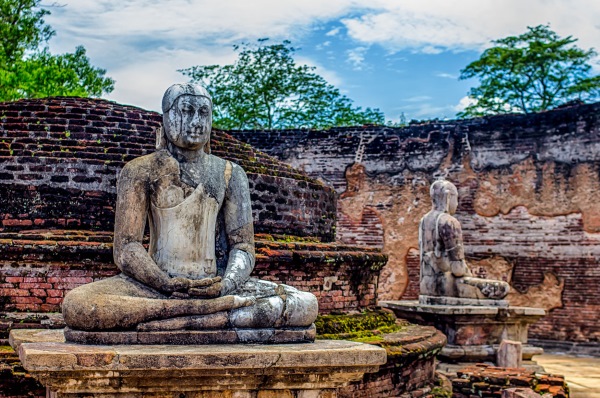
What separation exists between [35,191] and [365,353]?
4212 millimetres

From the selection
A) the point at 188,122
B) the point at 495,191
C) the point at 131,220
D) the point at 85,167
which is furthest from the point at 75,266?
the point at 495,191

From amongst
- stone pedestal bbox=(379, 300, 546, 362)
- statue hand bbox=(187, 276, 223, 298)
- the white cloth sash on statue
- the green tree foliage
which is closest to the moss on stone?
stone pedestal bbox=(379, 300, 546, 362)

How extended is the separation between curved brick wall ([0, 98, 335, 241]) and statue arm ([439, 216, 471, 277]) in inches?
Answer: 68.0

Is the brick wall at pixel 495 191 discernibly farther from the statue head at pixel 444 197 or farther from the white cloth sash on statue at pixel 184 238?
the white cloth sash on statue at pixel 184 238

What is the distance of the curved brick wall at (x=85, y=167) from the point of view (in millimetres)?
6711

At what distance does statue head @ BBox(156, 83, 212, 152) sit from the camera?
3953mm

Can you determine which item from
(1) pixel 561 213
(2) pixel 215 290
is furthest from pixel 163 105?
(1) pixel 561 213

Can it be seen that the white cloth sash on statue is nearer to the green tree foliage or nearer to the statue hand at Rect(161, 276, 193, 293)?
the statue hand at Rect(161, 276, 193, 293)

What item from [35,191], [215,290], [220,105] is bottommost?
[215,290]

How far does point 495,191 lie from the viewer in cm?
1299

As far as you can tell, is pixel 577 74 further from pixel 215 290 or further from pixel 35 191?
pixel 215 290

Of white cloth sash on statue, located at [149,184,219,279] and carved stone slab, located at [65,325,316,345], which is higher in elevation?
white cloth sash on statue, located at [149,184,219,279]

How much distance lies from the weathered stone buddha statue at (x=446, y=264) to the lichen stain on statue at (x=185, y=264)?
534 centimetres

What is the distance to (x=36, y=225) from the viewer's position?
21.7 ft
